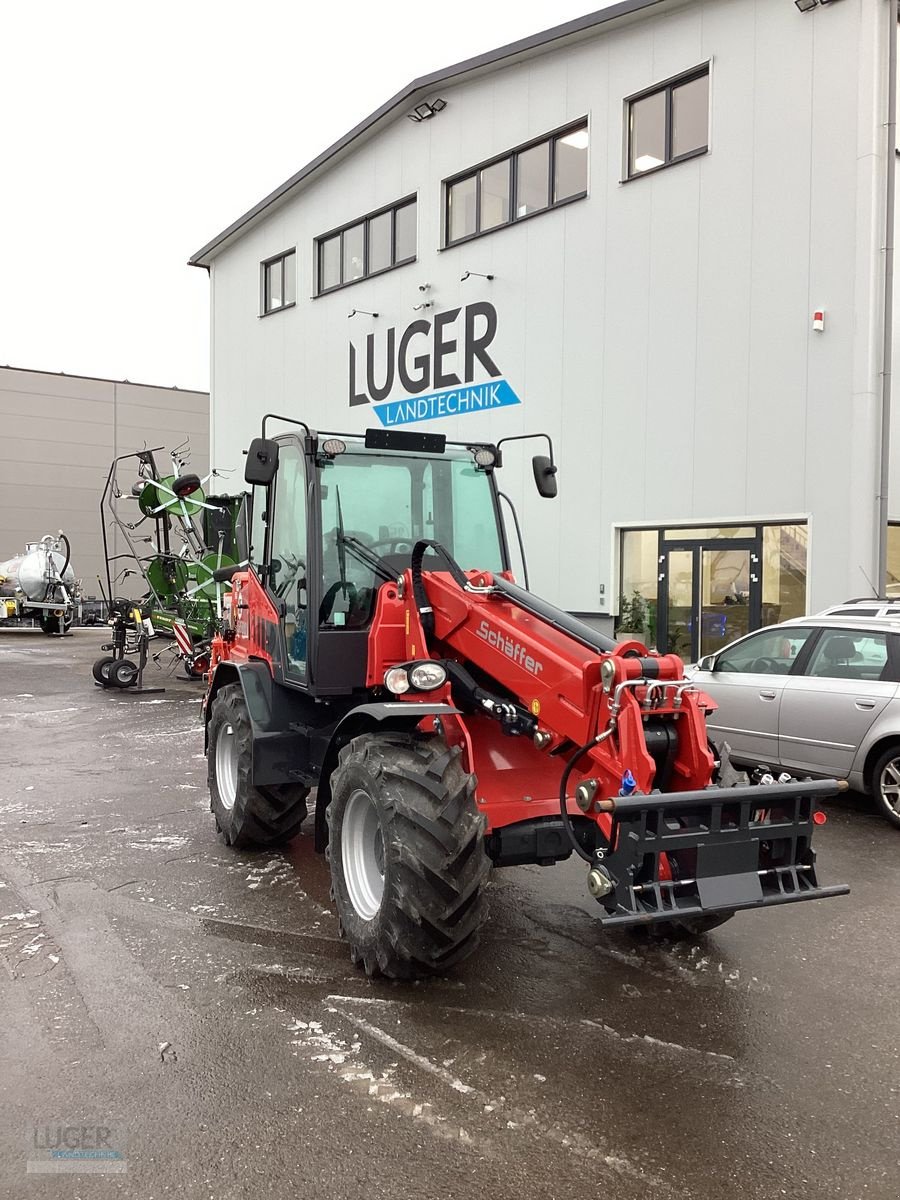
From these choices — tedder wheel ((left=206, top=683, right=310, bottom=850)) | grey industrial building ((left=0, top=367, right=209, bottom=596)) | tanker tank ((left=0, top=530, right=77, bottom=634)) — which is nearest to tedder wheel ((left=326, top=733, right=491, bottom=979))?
tedder wheel ((left=206, top=683, right=310, bottom=850))

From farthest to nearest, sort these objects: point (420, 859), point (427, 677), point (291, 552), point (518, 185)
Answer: point (518, 185), point (291, 552), point (427, 677), point (420, 859)

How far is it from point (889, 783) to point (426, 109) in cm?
1572

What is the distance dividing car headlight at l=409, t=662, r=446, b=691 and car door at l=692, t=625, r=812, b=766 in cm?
441

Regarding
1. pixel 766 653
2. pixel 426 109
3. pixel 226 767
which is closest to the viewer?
pixel 226 767

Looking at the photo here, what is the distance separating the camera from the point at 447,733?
4.54 m

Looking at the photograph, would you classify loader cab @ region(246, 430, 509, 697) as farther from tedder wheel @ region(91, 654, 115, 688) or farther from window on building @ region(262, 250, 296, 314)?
window on building @ region(262, 250, 296, 314)

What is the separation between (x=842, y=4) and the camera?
491 inches

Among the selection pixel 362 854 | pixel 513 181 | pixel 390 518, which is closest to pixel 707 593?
pixel 513 181

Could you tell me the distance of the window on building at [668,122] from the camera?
561 inches

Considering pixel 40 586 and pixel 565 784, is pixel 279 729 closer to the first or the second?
pixel 565 784

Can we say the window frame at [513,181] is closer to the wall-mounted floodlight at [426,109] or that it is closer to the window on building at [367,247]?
the window on building at [367,247]

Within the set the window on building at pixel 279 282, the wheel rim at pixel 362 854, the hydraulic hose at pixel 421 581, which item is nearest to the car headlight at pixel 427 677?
the hydraulic hose at pixel 421 581

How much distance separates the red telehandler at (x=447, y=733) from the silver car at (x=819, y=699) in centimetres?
321

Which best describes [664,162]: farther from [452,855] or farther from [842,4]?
[452,855]
